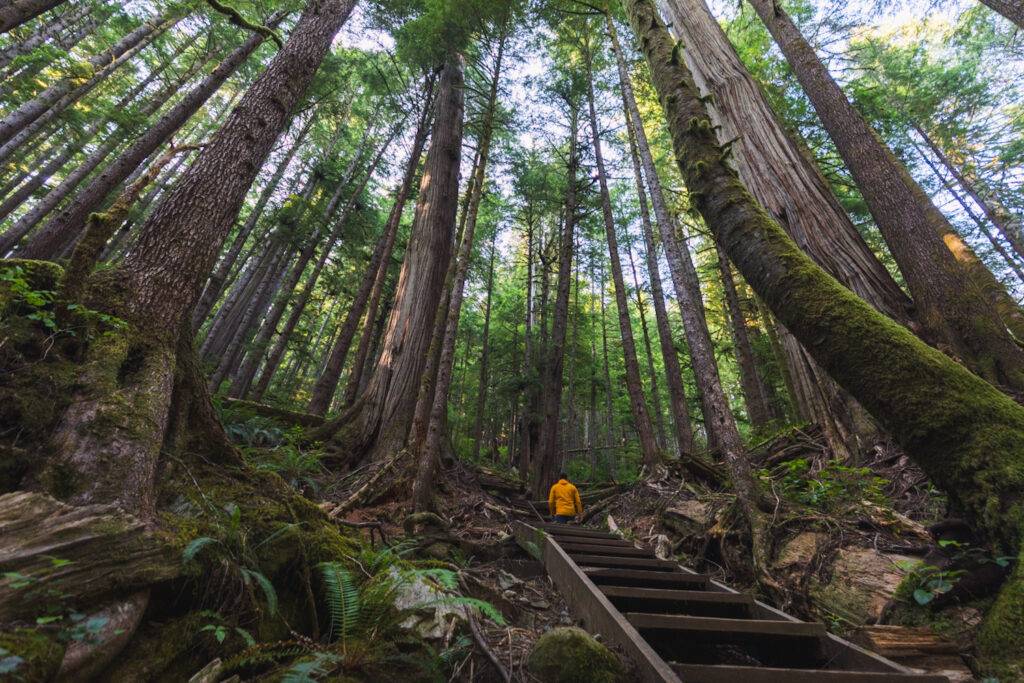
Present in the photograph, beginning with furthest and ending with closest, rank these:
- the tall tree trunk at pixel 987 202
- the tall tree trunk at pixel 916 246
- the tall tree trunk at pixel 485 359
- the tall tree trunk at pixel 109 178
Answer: the tall tree trunk at pixel 485 359 → the tall tree trunk at pixel 987 202 → the tall tree trunk at pixel 109 178 → the tall tree trunk at pixel 916 246

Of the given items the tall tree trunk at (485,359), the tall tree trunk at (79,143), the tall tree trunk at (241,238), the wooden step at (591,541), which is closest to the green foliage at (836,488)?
the wooden step at (591,541)

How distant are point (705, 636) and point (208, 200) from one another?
5027mm

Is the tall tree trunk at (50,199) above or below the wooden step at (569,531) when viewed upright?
above

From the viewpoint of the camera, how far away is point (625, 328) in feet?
37.1

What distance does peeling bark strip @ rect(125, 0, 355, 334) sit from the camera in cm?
290

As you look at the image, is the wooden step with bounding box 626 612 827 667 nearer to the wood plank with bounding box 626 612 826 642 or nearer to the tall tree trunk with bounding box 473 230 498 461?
the wood plank with bounding box 626 612 826 642

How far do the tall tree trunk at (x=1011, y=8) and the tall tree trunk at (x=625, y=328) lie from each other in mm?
7481

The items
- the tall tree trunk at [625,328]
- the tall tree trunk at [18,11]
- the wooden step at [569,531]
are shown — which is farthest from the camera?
the tall tree trunk at [625,328]

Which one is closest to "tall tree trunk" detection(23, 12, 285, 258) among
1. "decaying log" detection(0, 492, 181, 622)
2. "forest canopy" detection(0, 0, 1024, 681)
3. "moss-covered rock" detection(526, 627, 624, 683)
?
"forest canopy" detection(0, 0, 1024, 681)

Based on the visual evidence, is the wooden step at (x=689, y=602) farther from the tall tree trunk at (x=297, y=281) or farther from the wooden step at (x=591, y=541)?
the tall tree trunk at (x=297, y=281)

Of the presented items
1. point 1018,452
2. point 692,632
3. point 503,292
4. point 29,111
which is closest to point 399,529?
point 692,632

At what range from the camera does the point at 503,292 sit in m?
25.1

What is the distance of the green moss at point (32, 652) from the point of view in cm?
111

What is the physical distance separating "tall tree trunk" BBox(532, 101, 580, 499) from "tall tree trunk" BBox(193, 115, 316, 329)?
9.05 metres
